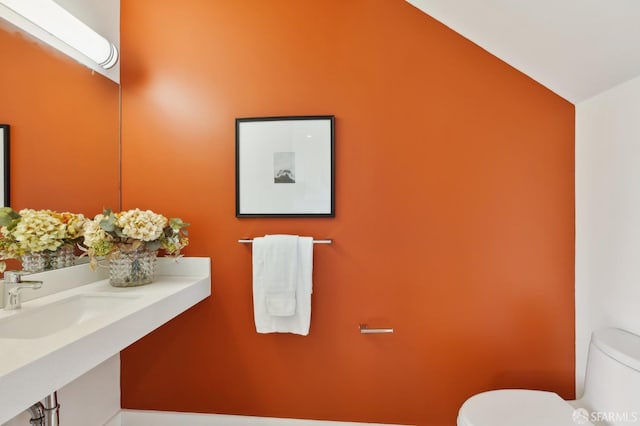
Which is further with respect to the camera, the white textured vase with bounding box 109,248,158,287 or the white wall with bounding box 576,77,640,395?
the white textured vase with bounding box 109,248,158,287

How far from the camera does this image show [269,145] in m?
1.67

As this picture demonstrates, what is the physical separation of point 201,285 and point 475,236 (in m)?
1.37

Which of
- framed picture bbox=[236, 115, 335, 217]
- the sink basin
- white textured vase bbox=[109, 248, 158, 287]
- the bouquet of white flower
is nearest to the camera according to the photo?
the sink basin

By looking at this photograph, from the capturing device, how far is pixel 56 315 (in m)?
1.27

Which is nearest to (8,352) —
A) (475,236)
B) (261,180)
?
(261,180)

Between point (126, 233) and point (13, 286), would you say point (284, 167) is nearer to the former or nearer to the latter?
point (126, 233)

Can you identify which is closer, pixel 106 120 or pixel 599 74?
pixel 599 74

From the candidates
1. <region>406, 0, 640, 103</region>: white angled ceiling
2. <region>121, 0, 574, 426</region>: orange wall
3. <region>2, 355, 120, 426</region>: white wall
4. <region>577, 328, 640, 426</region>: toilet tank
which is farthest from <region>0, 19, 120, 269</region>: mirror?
<region>577, 328, 640, 426</region>: toilet tank

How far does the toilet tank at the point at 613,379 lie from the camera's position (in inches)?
44.0

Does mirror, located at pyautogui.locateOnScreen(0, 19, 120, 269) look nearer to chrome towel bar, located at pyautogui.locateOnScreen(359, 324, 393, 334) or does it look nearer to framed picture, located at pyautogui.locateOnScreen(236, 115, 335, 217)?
framed picture, located at pyautogui.locateOnScreen(236, 115, 335, 217)

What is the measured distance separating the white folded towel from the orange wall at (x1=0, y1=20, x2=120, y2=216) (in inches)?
34.3

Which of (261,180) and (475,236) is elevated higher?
(261,180)

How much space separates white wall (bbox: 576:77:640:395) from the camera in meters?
1.27

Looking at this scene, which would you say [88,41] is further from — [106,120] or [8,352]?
[8,352]
